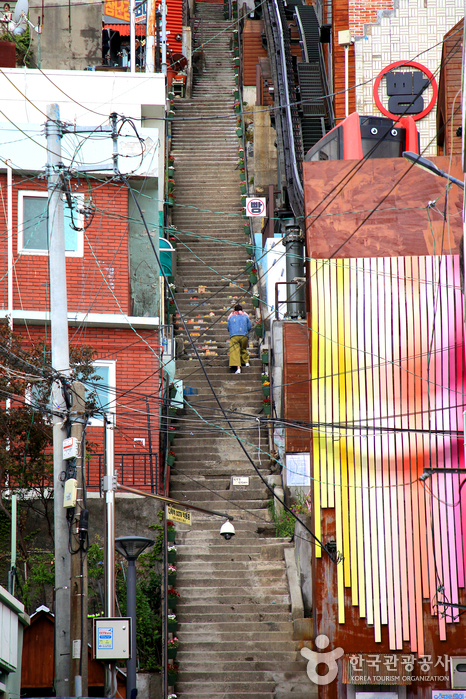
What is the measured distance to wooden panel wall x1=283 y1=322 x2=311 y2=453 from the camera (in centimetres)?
1734

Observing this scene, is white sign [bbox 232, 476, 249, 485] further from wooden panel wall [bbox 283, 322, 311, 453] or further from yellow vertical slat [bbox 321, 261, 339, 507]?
yellow vertical slat [bbox 321, 261, 339, 507]

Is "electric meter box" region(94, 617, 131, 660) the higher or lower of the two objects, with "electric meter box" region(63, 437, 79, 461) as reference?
lower

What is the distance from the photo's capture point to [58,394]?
11.6 m

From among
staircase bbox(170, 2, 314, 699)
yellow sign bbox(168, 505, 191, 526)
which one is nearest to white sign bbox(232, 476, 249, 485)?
staircase bbox(170, 2, 314, 699)

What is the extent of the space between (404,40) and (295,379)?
10.8 metres

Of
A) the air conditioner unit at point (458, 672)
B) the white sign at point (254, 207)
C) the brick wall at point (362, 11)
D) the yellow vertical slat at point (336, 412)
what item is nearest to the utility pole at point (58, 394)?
the yellow vertical slat at point (336, 412)

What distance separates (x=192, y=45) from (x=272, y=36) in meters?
11.2

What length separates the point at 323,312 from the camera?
14523 millimetres

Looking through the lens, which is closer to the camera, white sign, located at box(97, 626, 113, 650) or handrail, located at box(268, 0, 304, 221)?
white sign, located at box(97, 626, 113, 650)

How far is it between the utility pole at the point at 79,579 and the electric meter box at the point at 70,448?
87 mm

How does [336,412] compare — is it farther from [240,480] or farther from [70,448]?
[70,448]

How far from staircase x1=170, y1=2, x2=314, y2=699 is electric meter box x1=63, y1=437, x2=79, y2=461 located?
90.4 inches

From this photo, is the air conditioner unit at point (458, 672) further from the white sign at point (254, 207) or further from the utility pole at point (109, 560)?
the white sign at point (254, 207)

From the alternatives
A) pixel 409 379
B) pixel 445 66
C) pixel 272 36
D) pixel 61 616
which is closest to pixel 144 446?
pixel 409 379
